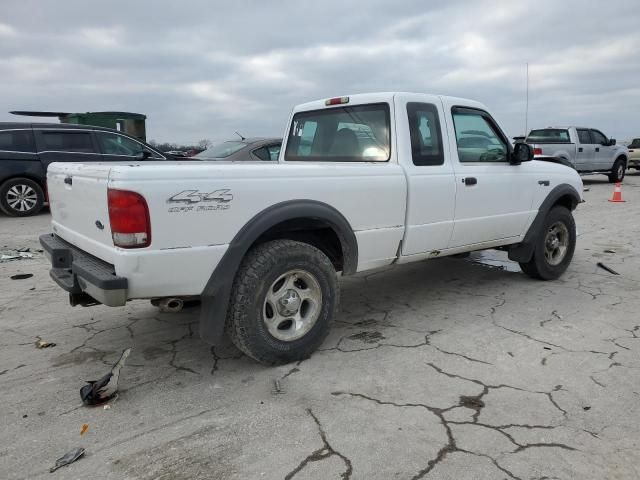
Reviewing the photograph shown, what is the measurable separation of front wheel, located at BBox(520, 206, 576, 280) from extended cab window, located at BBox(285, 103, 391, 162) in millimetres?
2203

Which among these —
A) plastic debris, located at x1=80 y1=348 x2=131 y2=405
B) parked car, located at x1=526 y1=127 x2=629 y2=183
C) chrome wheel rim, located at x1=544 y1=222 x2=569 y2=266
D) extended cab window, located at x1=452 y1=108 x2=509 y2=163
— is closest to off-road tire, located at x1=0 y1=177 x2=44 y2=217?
plastic debris, located at x1=80 y1=348 x2=131 y2=405

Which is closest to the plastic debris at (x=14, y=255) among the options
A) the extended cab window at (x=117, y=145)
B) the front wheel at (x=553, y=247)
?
the extended cab window at (x=117, y=145)

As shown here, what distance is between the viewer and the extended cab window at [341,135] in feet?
13.3

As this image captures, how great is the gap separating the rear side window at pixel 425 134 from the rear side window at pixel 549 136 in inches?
504

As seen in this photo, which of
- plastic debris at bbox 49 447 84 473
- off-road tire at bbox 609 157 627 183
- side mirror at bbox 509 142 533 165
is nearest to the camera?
plastic debris at bbox 49 447 84 473

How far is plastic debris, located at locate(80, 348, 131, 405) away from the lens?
113 inches

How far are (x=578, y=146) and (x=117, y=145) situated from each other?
13.4 meters

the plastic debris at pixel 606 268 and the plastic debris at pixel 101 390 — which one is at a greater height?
the plastic debris at pixel 101 390

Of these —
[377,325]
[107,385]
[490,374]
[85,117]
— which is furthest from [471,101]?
[85,117]

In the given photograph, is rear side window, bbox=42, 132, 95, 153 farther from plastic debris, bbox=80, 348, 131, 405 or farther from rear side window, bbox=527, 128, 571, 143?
rear side window, bbox=527, 128, 571, 143

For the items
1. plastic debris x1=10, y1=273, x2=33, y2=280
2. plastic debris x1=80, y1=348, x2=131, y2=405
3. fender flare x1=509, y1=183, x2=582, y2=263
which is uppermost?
fender flare x1=509, y1=183, x2=582, y2=263

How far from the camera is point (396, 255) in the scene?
12.9 feet

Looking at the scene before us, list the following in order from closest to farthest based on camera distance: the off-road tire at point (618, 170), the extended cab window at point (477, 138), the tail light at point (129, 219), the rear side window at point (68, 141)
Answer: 1. the tail light at point (129, 219)
2. the extended cab window at point (477, 138)
3. the rear side window at point (68, 141)
4. the off-road tire at point (618, 170)

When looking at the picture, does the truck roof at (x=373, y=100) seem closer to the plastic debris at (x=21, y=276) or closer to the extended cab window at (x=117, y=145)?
the plastic debris at (x=21, y=276)
